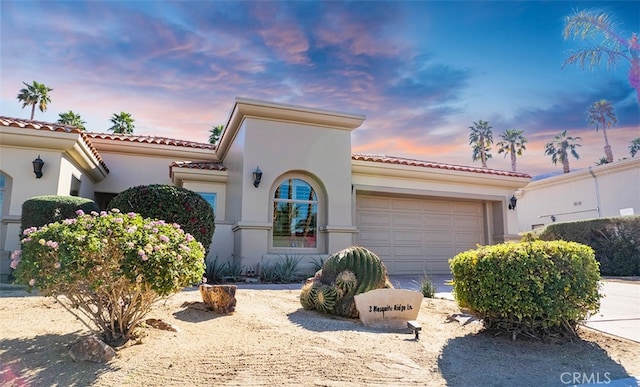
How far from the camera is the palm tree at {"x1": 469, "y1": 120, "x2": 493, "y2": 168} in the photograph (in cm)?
4116

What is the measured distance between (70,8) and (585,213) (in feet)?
76.5

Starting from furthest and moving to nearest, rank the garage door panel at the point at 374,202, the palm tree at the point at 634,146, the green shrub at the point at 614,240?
the palm tree at the point at 634,146
the green shrub at the point at 614,240
the garage door panel at the point at 374,202

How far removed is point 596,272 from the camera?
4.84 meters

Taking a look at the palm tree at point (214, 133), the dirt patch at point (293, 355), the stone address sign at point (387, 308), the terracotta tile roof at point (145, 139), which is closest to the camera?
the dirt patch at point (293, 355)

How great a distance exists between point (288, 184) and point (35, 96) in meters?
26.7

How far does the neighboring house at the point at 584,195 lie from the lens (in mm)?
18125

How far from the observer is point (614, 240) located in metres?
13.4

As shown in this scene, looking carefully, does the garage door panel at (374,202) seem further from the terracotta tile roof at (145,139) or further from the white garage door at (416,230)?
the terracotta tile roof at (145,139)

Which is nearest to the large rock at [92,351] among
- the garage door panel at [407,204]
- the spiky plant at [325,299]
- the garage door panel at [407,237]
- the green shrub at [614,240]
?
the spiky plant at [325,299]

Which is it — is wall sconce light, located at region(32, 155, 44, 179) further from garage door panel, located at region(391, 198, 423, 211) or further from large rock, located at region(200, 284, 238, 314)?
garage door panel, located at region(391, 198, 423, 211)

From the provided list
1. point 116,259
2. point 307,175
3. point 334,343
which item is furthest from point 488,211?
point 116,259

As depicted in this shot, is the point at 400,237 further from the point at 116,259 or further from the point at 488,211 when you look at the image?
the point at 116,259

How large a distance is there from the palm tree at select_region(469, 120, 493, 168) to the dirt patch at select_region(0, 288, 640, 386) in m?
39.1

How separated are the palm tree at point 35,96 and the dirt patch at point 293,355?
95.5ft
